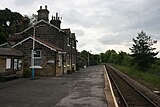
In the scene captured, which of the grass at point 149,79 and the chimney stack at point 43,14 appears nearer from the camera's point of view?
the grass at point 149,79

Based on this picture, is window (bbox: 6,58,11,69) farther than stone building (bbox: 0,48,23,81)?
Yes

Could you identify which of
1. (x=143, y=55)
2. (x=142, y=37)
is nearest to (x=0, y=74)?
(x=143, y=55)

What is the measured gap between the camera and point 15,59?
82.9ft

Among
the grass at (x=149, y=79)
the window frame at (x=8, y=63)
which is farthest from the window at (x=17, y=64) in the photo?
the grass at (x=149, y=79)

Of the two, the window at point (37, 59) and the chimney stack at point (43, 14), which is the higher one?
the chimney stack at point (43, 14)

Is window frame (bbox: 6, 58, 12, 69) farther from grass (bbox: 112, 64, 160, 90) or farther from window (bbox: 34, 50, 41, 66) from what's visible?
grass (bbox: 112, 64, 160, 90)

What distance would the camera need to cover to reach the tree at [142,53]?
44.3 metres

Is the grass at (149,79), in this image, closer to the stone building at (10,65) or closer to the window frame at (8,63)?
the stone building at (10,65)

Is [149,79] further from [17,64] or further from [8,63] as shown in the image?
[8,63]

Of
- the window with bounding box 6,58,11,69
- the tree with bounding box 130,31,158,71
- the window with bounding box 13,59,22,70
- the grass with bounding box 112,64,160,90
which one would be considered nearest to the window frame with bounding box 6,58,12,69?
the window with bounding box 6,58,11,69

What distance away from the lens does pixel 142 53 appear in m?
45.3

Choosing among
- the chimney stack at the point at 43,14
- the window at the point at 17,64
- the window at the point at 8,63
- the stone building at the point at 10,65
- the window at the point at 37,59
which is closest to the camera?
the stone building at the point at 10,65

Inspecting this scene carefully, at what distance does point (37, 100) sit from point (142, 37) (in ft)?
132

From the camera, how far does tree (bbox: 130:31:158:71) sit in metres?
44.3
